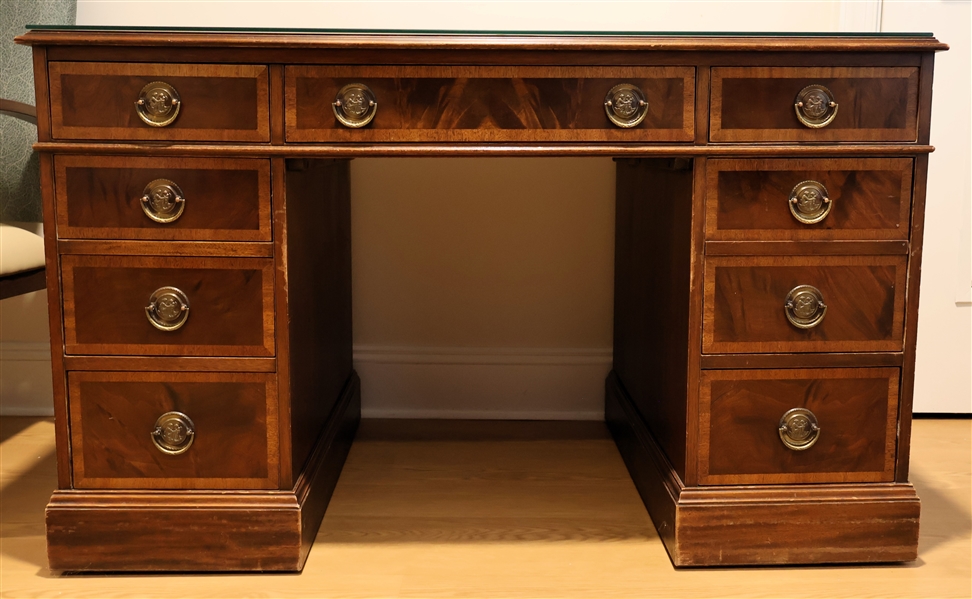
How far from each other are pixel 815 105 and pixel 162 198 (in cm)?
103

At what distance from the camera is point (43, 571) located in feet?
4.77

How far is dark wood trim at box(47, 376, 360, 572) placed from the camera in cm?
143

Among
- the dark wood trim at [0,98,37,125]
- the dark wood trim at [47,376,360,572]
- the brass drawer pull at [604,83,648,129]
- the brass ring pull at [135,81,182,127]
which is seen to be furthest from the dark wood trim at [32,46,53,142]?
the brass drawer pull at [604,83,648,129]

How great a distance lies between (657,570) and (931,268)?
3.93 ft

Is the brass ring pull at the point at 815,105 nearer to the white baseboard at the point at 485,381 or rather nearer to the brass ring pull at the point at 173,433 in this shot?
the white baseboard at the point at 485,381

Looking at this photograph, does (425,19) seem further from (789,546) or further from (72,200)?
(789,546)

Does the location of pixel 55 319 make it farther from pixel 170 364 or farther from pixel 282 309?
pixel 282 309

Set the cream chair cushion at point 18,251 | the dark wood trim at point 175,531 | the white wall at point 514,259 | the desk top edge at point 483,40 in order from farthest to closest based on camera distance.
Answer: the white wall at point 514,259 → the cream chair cushion at point 18,251 → the dark wood trim at point 175,531 → the desk top edge at point 483,40

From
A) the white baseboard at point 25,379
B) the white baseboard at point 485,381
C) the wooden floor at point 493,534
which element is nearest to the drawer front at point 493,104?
the wooden floor at point 493,534

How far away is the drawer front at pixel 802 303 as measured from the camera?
1.41 metres

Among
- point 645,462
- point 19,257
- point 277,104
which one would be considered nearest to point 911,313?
point 645,462

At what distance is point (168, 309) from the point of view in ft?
4.56

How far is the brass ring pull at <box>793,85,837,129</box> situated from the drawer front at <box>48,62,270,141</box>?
829 mm

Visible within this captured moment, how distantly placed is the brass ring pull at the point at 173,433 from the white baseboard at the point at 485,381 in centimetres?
83
